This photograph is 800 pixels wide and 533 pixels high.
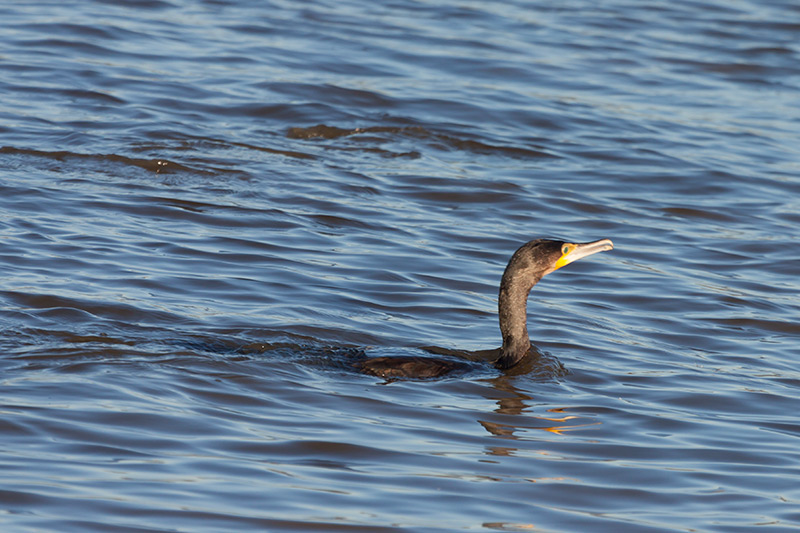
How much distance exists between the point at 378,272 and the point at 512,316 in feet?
7.79

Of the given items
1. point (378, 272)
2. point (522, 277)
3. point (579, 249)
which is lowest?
point (378, 272)

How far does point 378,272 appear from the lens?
10.4 metres

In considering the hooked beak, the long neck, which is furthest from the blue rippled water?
the hooked beak

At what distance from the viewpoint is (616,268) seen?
1123 centimetres

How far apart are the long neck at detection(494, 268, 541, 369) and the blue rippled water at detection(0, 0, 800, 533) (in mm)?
122

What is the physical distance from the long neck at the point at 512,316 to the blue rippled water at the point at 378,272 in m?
0.12

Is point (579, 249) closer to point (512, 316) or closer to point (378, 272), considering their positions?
point (512, 316)

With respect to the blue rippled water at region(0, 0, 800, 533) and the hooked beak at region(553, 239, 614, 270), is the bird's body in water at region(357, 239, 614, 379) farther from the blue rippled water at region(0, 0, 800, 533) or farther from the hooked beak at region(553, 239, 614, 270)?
the blue rippled water at region(0, 0, 800, 533)

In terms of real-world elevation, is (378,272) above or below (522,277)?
below

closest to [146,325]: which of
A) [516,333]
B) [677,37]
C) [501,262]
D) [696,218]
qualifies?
[516,333]

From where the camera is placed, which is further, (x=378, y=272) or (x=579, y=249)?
(x=378, y=272)

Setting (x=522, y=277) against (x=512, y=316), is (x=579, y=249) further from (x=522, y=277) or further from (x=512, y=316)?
(x=512, y=316)

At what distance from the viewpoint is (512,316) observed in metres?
8.23

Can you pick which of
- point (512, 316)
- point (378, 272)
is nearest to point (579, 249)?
point (512, 316)
